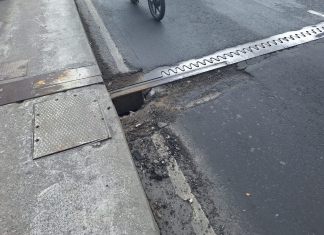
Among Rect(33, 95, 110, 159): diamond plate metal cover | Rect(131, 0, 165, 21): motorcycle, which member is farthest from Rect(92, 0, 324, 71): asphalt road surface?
Rect(33, 95, 110, 159): diamond plate metal cover

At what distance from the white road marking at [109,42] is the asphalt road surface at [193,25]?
101 mm

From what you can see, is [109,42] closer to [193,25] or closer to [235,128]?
[193,25]

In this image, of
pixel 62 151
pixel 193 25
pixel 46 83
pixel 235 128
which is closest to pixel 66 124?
pixel 62 151

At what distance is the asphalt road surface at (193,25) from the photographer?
530 cm

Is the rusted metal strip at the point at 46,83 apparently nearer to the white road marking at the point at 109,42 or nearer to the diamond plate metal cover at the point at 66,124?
the diamond plate metal cover at the point at 66,124

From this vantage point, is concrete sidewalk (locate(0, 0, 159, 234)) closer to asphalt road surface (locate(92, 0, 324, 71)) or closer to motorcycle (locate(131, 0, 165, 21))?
asphalt road surface (locate(92, 0, 324, 71))

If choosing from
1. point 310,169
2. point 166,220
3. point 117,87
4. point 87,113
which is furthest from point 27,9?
point 310,169

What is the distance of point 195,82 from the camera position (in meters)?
4.55

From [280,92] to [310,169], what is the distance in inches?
55.3

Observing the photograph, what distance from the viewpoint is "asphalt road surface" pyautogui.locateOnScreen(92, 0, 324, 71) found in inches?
209

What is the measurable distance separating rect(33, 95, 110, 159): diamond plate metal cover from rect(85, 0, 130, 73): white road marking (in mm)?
1344

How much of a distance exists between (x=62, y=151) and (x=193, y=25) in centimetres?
404

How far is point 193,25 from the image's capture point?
6.12 metres

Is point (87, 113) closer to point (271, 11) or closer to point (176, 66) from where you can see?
point (176, 66)
